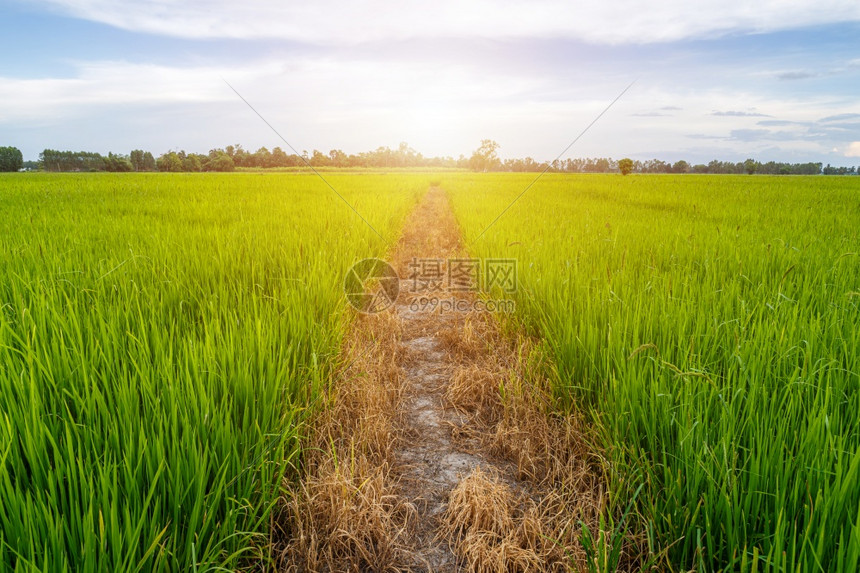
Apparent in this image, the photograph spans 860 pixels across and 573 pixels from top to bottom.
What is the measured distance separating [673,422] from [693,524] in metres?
0.35

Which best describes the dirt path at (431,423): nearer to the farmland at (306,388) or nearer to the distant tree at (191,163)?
the farmland at (306,388)

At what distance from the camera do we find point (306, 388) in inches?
78.5

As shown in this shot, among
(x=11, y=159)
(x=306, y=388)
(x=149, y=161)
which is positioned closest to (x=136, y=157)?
(x=149, y=161)

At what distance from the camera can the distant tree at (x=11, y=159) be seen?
6476 cm

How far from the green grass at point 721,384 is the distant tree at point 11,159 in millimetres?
88641

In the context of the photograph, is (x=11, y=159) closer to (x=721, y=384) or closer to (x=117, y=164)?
(x=117, y=164)

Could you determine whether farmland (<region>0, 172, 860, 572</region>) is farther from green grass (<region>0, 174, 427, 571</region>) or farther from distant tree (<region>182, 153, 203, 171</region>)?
distant tree (<region>182, 153, 203, 171</region>)

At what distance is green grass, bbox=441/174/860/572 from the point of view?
105cm

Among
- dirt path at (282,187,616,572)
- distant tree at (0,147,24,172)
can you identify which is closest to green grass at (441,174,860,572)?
dirt path at (282,187,616,572)

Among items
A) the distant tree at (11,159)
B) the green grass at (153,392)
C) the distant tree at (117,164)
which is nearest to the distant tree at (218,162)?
the distant tree at (117,164)

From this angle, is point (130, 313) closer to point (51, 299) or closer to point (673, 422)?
point (51, 299)

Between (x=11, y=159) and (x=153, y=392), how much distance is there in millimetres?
93406

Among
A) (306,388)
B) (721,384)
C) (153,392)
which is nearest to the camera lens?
(153,392)

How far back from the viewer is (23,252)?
3.17 metres
